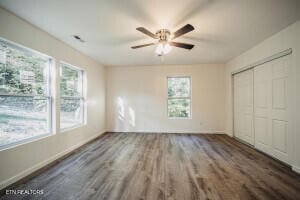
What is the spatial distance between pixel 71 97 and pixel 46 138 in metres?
1.28

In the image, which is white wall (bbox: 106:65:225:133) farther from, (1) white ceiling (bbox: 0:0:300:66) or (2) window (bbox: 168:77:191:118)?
(1) white ceiling (bbox: 0:0:300:66)

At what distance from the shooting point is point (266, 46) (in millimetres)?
3428

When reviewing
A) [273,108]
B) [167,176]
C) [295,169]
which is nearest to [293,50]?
[273,108]

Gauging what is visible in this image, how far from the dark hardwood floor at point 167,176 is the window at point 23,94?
2.58 feet

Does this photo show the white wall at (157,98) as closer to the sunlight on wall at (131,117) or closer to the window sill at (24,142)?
the sunlight on wall at (131,117)

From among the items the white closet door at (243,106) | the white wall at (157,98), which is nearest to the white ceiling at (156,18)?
the white closet door at (243,106)

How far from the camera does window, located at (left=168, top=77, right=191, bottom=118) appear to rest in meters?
5.93

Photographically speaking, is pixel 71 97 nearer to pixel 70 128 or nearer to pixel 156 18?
pixel 70 128

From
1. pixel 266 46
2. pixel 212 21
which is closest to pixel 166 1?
pixel 212 21

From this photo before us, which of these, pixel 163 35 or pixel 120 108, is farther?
pixel 120 108

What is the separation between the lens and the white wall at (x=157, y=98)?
5762 mm

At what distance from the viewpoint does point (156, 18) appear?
2516 millimetres

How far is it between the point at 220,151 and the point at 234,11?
2959 millimetres

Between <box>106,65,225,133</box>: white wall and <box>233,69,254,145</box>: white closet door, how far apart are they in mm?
725
